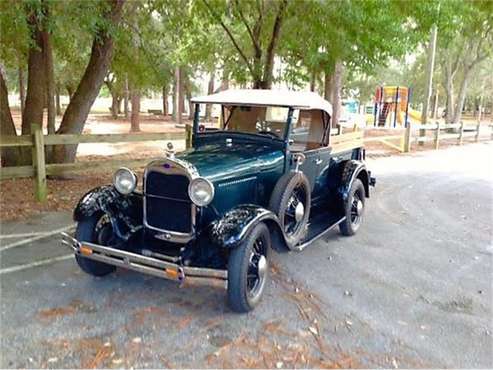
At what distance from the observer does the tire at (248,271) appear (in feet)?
11.7

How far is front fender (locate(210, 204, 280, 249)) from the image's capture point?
139 inches

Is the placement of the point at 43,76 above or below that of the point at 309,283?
above

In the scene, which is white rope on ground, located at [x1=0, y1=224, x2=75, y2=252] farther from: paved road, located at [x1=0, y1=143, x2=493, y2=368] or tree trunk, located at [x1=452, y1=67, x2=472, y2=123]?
tree trunk, located at [x1=452, y1=67, x2=472, y2=123]

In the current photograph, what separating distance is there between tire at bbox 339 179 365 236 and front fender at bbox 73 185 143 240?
2671mm

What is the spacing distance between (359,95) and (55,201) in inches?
1315

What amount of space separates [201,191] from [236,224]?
402 millimetres

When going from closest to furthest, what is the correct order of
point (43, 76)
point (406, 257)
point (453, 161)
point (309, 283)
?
point (309, 283) → point (406, 257) → point (43, 76) → point (453, 161)

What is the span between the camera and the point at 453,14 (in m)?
9.16

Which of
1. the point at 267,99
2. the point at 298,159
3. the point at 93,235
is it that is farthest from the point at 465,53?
the point at 93,235

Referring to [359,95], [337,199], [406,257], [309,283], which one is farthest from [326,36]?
[359,95]

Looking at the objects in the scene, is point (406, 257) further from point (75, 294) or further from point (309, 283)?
point (75, 294)

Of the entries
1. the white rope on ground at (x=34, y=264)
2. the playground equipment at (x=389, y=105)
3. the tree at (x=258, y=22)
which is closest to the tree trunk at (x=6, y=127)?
the white rope on ground at (x=34, y=264)

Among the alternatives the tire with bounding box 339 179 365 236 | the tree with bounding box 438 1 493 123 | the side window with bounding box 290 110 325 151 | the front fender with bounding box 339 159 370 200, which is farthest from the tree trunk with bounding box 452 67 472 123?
the side window with bounding box 290 110 325 151

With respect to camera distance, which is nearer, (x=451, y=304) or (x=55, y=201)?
(x=451, y=304)
